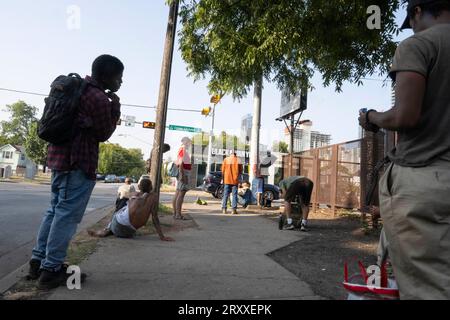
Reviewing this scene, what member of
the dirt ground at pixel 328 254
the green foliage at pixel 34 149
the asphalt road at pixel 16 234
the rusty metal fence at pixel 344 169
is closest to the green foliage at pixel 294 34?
the rusty metal fence at pixel 344 169

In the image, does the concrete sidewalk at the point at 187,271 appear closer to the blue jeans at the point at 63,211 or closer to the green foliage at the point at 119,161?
the blue jeans at the point at 63,211

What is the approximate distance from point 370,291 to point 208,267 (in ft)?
8.87

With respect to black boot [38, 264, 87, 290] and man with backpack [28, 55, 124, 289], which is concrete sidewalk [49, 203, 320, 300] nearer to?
black boot [38, 264, 87, 290]

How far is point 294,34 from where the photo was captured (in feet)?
23.2

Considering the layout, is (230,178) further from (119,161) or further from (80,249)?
(119,161)

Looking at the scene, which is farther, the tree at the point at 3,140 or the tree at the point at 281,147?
the tree at the point at 3,140

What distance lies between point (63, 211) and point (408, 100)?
2.71 metres

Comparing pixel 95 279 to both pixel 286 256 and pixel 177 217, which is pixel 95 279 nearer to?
pixel 286 256

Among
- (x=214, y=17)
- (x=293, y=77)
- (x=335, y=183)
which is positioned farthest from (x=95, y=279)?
(x=293, y=77)

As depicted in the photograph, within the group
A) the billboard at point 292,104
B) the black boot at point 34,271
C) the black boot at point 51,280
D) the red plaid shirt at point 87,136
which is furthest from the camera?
the billboard at point 292,104

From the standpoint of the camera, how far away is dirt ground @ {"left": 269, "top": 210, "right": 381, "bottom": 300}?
3.91 metres

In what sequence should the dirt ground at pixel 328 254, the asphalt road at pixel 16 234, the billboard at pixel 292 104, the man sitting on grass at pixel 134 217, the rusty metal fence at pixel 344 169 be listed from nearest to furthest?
the dirt ground at pixel 328 254, the asphalt road at pixel 16 234, the man sitting on grass at pixel 134 217, the rusty metal fence at pixel 344 169, the billboard at pixel 292 104

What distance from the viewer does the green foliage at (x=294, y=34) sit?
7.12 m

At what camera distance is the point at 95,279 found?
11.9 ft
